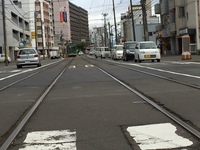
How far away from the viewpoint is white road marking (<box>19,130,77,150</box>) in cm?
517

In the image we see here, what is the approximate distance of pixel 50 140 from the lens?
553 cm

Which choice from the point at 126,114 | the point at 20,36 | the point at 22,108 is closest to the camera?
the point at 126,114

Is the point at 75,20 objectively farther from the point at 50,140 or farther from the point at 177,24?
the point at 50,140

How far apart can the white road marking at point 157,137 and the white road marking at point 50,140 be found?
0.95 metres

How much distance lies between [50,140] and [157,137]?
1593 millimetres

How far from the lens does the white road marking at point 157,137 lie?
506 centimetres

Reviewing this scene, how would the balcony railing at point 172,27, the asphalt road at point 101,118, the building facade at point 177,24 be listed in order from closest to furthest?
the asphalt road at point 101,118 → the building facade at point 177,24 → the balcony railing at point 172,27

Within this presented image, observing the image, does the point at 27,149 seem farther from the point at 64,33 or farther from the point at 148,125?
the point at 64,33

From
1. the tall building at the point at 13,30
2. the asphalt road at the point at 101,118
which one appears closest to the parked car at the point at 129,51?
the asphalt road at the point at 101,118

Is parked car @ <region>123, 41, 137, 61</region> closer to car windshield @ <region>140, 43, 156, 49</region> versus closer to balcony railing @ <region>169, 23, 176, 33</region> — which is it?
car windshield @ <region>140, 43, 156, 49</region>

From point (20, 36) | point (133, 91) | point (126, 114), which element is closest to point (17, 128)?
point (126, 114)

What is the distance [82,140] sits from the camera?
547 centimetres

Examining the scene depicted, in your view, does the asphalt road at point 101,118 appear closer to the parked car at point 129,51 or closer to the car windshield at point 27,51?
the car windshield at point 27,51

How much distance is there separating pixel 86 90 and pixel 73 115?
4116 mm
